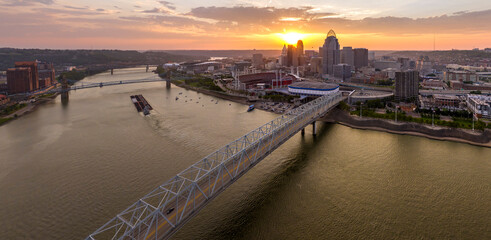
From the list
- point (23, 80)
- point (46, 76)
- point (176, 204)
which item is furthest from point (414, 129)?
point (46, 76)

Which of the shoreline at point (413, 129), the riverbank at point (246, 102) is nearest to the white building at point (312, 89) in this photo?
the riverbank at point (246, 102)

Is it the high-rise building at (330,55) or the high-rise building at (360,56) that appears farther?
the high-rise building at (360,56)

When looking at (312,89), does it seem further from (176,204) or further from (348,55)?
(348,55)

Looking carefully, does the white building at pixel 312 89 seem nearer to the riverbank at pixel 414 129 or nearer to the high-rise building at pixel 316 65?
the riverbank at pixel 414 129

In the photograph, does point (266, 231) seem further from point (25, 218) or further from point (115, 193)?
point (25, 218)

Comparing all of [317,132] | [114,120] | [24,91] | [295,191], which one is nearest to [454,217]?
[295,191]

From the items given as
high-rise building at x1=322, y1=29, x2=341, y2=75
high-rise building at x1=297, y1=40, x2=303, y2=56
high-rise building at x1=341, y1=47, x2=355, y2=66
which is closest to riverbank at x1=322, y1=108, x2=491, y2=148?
high-rise building at x1=322, y1=29, x2=341, y2=75
